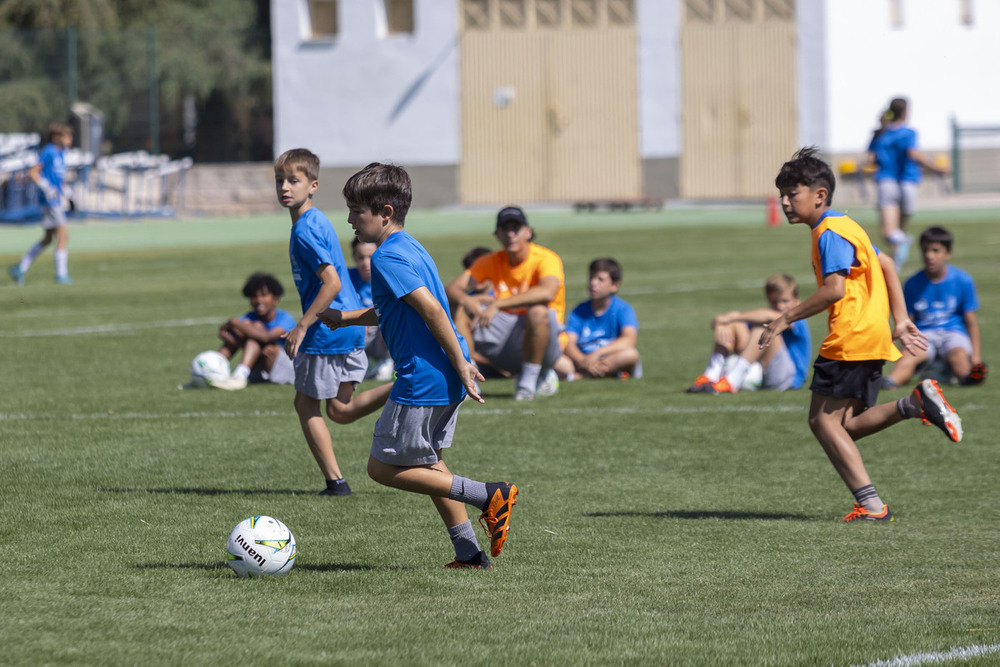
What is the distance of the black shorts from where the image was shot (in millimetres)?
6695

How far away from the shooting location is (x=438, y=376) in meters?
5.53

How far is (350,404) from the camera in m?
7.38

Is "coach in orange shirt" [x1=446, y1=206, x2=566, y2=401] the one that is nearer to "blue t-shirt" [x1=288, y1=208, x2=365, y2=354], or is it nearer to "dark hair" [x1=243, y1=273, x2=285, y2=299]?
"dark hair" [x1=243, y1=273, x2=285, y2=299]

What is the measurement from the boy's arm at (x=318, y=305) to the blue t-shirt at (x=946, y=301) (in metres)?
6.00

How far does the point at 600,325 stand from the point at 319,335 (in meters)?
5.23

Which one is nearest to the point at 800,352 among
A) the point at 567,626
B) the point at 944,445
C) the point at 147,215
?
the point at 944,445

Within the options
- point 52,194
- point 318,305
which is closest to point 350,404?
point 318,305

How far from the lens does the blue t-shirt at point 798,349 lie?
11.3 meters

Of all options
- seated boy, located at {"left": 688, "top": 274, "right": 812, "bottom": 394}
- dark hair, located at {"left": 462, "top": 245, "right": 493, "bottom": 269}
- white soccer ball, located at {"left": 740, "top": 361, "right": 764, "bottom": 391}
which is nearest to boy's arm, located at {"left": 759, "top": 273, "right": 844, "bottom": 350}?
seated boy, located at {"left": 688, "top": 274, "right": 812, "bottom": 394}

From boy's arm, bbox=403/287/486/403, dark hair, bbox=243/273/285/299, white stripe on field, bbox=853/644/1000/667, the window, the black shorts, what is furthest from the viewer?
the window

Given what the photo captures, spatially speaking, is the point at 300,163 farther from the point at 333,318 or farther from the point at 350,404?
the point at 333,318

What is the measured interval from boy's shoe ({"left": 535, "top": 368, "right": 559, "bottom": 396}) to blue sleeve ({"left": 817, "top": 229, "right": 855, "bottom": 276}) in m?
4.91

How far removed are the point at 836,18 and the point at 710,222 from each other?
38.6 feet

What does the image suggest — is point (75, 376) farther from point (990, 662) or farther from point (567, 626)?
point (990, 662)
